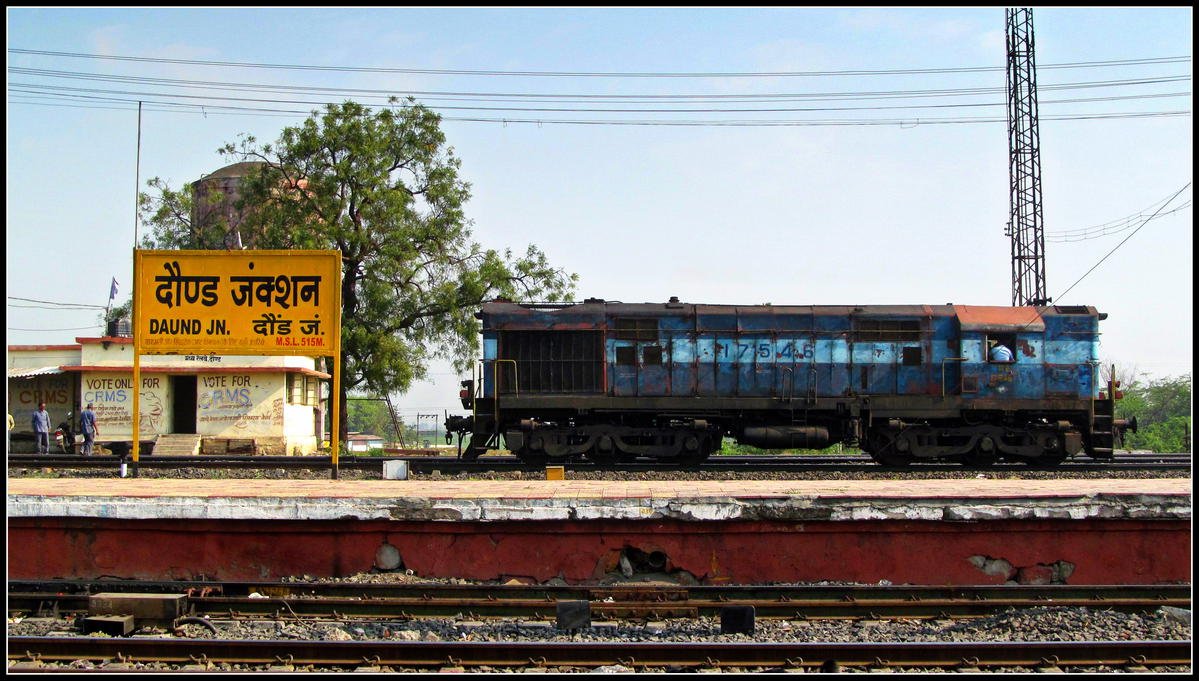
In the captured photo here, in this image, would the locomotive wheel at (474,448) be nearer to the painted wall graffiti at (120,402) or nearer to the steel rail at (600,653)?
the steel rail at (600,653)

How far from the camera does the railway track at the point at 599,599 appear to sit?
8484mm

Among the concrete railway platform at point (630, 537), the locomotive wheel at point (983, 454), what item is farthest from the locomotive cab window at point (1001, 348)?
the concrete railway platform at point (630, 537)

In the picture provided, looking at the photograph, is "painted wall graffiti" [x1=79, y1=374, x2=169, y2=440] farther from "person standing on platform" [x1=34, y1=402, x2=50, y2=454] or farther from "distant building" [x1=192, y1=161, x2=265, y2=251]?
"distant building" [x1=192, y1=161, x2=265, y2=251]

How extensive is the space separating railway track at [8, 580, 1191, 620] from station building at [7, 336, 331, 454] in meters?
18.1

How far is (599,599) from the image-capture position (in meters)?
8.88

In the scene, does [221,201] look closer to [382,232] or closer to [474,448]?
A: [382,232]

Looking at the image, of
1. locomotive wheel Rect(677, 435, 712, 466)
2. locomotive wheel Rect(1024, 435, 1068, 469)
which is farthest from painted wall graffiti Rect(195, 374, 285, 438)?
locomotive wheel Rect(1024, 435, 1068, 469)

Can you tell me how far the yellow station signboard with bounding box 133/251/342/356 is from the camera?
14.4 m

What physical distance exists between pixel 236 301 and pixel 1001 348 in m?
13.5

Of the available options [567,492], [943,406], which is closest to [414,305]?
[943,406]

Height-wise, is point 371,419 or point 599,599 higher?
point 599,599

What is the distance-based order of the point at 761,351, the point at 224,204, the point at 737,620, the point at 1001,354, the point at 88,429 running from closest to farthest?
the point at 737,620 → the point at 1001,354 → the point at 761,351 → the point at 88,429 → the point at 224,204

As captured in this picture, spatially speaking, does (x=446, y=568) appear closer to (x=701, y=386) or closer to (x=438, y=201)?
(x=701, y=386)

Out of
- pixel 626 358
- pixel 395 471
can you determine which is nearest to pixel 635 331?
pixel 626 358
